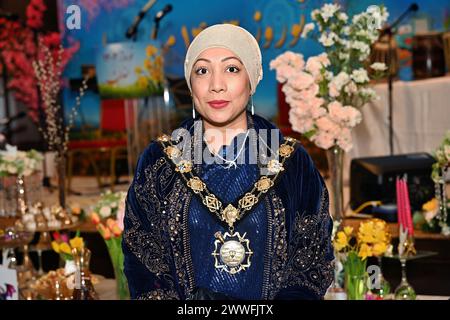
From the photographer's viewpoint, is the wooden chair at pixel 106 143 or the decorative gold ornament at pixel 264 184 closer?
the decorative gold ornament at pixel 264 184

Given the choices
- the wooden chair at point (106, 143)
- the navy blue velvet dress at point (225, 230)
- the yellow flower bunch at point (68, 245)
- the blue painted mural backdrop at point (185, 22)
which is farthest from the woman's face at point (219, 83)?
the wooden chair at point (106, 143)

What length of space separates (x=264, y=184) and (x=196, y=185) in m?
0.13

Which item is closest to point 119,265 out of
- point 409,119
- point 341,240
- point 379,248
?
point 341,240

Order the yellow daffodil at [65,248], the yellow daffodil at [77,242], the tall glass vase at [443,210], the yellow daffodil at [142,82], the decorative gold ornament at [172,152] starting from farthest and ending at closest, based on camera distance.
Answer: the yellow daffodil at [142,82] < the tall glass vase at [443,210] < the yellow daffodil at [65,248] < the yellow daffodil at [77,242] < the decorative gold ornament at [172,152]

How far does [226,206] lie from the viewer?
5.97ft

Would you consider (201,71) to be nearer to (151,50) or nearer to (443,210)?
(443,210)

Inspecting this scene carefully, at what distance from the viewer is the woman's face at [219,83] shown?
70.2 inches

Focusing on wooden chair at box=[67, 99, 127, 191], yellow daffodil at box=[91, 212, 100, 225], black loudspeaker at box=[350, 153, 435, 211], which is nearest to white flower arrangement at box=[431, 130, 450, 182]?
black loudspeaker at box=[350, 153, 435, 211]

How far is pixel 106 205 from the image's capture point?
338cm

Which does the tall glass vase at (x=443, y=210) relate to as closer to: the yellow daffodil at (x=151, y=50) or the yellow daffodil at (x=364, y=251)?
the yellow daffodil at (x=364, y=251)

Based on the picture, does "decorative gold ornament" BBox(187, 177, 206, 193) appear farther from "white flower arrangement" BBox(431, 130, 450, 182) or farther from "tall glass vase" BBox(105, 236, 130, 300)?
"white flower arrangement" BBox(431, 130, 450, 182)

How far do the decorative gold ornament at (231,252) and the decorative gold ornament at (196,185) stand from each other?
94 millimetres

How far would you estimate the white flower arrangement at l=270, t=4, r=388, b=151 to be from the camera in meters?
3.23
